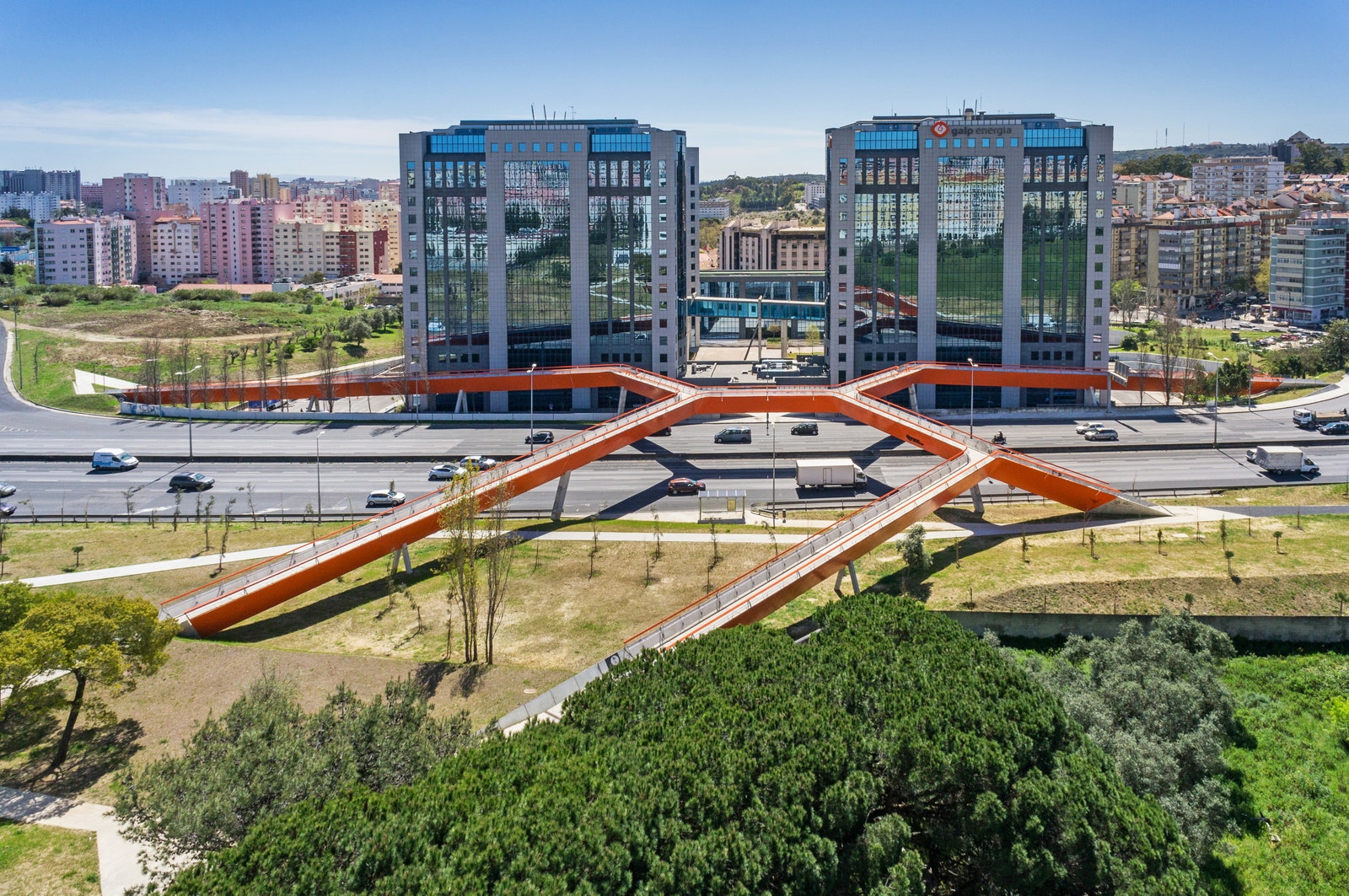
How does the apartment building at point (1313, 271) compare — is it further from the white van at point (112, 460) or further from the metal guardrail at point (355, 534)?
the white van at point (112, 460)

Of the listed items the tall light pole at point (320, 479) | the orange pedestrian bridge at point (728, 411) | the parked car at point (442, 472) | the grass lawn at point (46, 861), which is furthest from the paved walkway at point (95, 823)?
the parked car at point (442, 472)

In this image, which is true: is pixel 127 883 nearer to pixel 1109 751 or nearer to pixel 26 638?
pixel 26 638

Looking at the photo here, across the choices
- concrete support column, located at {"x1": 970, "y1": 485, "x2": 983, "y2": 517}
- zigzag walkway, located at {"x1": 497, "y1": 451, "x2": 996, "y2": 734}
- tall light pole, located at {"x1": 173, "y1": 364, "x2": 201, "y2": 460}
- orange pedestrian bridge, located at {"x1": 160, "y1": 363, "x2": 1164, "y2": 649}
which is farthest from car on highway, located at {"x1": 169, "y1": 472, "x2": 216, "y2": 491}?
concrete support column, located at {"x1": 970, "y1": 485, "x2": 983, "y2": 517}

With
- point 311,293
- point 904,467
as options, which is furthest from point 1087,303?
point 311,293

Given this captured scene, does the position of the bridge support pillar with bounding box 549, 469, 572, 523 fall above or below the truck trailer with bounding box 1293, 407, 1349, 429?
below

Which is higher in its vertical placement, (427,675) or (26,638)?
(26,638)

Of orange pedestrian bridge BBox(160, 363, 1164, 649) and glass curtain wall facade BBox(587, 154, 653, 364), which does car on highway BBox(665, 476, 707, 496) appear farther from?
glass curtain wall facade BBox(587, 154, 653, 364)
